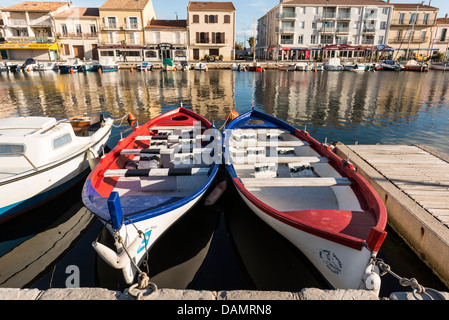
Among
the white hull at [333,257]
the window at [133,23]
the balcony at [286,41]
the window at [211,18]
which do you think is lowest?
the white hull at [333,257]

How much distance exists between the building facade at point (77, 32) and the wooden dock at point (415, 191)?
68.8m

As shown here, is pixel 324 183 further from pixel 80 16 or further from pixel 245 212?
pixel 80 16

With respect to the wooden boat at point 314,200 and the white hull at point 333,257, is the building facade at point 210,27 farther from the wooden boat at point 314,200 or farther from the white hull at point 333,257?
the white hull at point 333,257

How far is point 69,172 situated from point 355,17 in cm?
7688

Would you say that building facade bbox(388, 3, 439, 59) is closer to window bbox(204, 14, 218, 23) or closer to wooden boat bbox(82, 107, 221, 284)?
window bbox(204, 14, 218, 23)

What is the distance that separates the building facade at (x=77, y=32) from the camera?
2434 inches

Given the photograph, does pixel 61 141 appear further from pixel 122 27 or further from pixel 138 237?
pixel 122 27

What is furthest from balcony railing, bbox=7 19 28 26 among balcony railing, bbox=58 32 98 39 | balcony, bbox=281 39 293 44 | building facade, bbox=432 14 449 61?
building facade, bbox=432 14 449 61

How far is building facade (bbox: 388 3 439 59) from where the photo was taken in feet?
230

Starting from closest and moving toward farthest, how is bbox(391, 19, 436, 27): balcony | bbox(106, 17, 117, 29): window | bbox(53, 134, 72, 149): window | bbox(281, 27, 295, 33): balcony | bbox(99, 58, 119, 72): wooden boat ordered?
bbox(53, 134, 72, 149): window, bbox(99, 58, 119, 72): wooden boat, bbox(106, 17, 117, 29): window, bbox(281, 27, 295, 33): balcony, bbox(391, 19, 436, 27): balcony

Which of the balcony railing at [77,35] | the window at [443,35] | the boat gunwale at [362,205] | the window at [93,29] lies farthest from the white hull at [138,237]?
the window at [443,35]

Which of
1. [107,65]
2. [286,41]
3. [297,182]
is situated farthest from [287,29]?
[297,182]

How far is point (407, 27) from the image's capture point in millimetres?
71125
